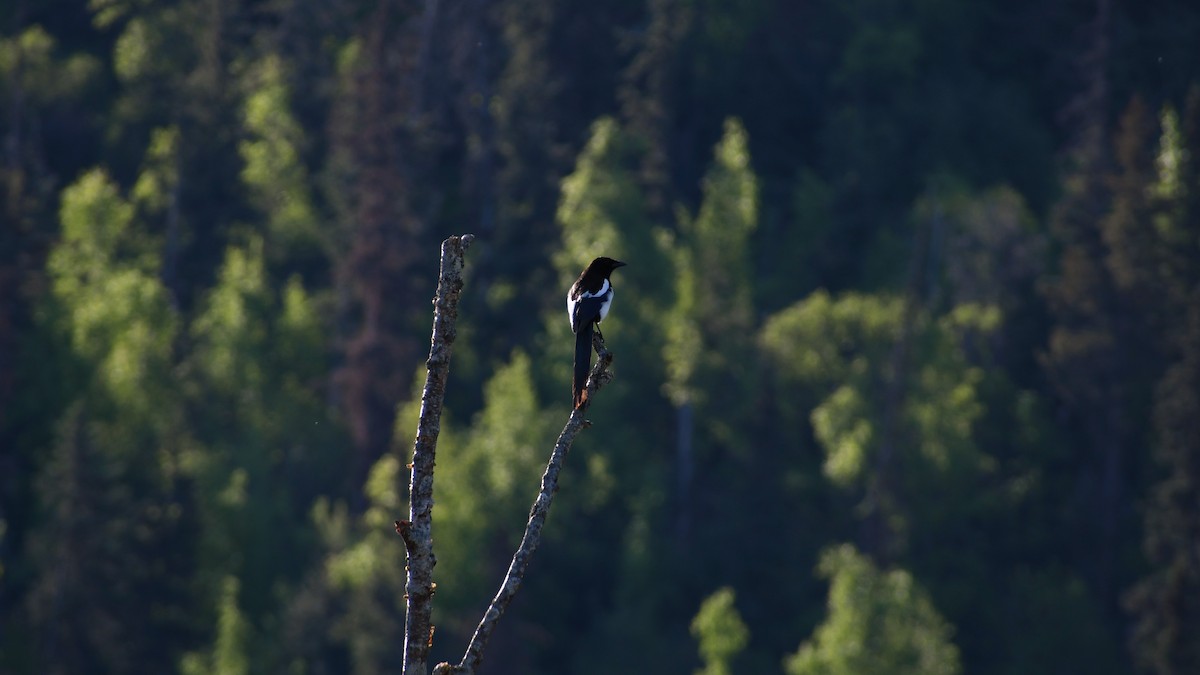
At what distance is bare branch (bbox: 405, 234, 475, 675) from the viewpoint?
802cm

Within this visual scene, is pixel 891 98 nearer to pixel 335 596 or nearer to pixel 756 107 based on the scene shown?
pixel 756 107

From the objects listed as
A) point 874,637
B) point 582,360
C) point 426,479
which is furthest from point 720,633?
point 426,479

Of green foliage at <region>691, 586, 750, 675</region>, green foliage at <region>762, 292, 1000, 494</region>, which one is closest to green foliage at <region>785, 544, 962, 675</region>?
green foliage at <region>691, 586, 750, 675</region>

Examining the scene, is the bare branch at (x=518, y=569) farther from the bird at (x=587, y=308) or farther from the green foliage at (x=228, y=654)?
the green foliage at (x=228, y=654)

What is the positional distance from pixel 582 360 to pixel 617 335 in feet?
172

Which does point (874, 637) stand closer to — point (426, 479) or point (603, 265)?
point (603, 265)

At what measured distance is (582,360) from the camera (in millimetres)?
12156

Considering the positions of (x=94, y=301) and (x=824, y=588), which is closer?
(x=824, y=588)

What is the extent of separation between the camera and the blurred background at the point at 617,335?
2229 inches

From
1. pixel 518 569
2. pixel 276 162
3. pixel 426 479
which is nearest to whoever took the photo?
pixel 426 479

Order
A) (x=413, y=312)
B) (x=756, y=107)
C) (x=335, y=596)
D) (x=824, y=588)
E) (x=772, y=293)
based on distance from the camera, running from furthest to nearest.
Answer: (x=756, y=107)
(x=772, y=293)
(x=413, y=312)
(x=824, y=588)
(x=335, y=596)

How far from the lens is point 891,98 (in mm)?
77938

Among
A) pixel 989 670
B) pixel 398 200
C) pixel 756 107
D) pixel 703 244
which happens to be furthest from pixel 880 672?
pixel 756 107

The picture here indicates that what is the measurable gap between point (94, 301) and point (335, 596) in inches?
697
